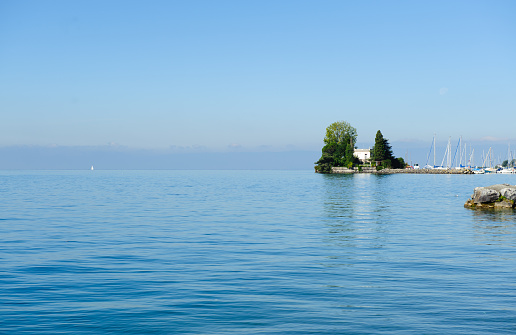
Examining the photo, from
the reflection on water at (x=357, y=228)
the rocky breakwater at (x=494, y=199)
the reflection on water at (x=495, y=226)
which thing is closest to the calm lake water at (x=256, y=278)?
the reflection on water at (x=357, y=228)

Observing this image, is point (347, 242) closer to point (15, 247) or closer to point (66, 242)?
point (66, 242)

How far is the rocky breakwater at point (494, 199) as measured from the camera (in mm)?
49528

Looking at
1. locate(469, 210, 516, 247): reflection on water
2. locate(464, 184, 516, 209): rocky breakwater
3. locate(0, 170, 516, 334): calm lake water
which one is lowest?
locate(0, 170, 516, 334): calm lake water

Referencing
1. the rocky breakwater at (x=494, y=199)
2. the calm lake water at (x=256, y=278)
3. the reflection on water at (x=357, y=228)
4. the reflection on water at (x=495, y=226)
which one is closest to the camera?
the calm lake water at (x=256, y=278)

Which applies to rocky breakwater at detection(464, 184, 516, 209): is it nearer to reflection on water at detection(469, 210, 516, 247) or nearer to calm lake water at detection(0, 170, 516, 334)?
reflection on water at detection(469, 210, 516, 247)

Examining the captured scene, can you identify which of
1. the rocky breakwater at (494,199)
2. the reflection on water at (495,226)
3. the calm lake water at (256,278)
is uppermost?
the rocky breakwater at (494,199)

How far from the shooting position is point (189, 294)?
595 inches

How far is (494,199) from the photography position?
50.3 m

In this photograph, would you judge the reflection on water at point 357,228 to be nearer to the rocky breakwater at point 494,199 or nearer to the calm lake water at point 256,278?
the calm lake water at point 256,278

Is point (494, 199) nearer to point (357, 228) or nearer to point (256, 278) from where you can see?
point (357, 228)

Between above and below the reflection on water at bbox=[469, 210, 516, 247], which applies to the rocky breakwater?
above

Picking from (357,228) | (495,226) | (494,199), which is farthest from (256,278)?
(494,199)

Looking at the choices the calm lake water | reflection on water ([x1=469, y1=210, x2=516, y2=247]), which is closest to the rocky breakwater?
reflection on water ([x1=469, y1=210, x2=516, y2=247])

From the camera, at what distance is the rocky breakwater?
49.5 m
